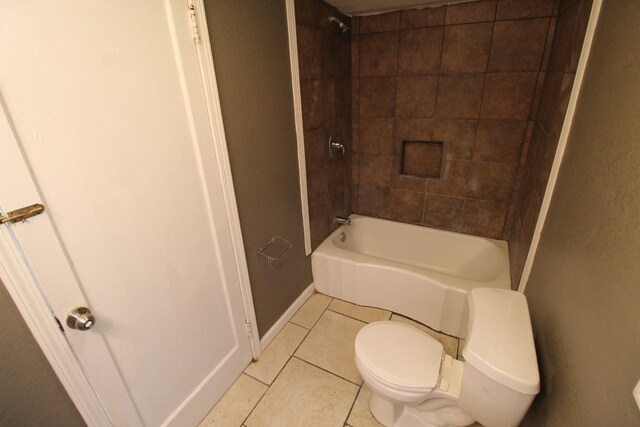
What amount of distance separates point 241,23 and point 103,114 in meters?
0.72

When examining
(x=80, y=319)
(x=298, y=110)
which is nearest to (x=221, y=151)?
(x=298, y=110)

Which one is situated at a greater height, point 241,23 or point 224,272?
point 241,23

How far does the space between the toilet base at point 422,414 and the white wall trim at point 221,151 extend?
79 cm

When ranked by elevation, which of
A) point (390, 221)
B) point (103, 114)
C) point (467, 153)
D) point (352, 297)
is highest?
point (103, 114)

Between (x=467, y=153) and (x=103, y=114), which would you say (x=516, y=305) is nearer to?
(x=467, y=153)

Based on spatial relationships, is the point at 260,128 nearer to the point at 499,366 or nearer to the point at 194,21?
the point at 194,21

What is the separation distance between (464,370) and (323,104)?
5.44 ft

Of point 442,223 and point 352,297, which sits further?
point 442,223

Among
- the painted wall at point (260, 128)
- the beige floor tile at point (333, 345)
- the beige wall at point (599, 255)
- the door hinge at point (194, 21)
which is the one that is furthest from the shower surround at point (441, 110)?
the door hinge at point (194, 21)

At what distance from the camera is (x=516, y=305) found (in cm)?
117

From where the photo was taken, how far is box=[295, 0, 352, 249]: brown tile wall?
1.74 metres

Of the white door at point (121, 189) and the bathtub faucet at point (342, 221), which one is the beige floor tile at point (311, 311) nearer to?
the bathtub faucet at point (342, 221)

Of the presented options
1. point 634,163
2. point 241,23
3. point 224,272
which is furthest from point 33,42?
point 634,163

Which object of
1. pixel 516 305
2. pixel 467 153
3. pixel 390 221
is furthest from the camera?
pixel 390 221
